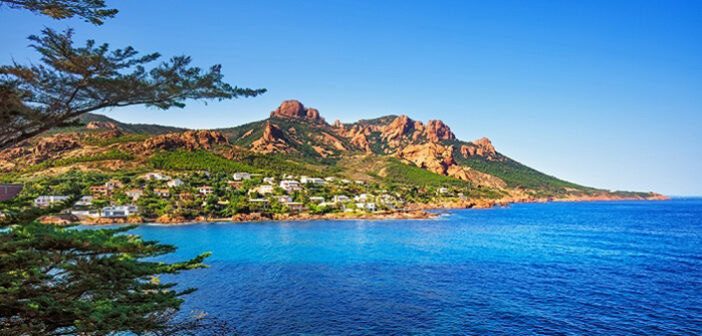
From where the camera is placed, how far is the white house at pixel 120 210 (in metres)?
55.1

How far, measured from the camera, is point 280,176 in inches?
3693

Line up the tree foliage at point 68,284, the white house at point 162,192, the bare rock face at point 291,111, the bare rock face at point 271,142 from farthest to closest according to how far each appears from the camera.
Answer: the bare rock face at point 291,111 → the bare rock face at point 271,142 → the white house at point 162,192 → the tree foliage at point 68,284

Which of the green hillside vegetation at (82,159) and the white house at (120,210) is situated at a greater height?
the green hillside vegetation at (82,159)

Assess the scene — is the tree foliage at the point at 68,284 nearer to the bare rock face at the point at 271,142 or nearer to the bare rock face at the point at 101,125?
the bare rock face at the point at 271,142

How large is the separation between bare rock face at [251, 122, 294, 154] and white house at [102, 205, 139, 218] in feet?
246

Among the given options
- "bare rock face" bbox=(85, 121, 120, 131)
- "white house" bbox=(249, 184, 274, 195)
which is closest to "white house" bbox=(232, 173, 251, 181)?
"white house" bbox=(249, 184, 274, 195)

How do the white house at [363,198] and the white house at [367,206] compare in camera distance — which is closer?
the white house at [367,206]

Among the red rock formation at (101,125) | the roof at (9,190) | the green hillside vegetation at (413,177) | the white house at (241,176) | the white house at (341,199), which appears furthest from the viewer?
the green hillside vegetation at (413,177)

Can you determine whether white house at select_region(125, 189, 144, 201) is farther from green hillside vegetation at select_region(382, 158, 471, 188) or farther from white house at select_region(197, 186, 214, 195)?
green hillside vegetation at select_region(382, 158, 471, 188)

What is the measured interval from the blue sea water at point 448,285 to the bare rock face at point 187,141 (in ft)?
218

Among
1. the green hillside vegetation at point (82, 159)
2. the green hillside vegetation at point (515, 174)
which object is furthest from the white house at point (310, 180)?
the green hillside vegetation at point (515, 174)

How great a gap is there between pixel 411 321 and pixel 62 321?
41.2 feet

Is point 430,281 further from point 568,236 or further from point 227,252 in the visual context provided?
point 568,236

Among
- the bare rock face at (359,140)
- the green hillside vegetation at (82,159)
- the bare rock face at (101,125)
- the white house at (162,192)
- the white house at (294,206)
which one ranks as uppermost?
the bare rock face at (359,140)
